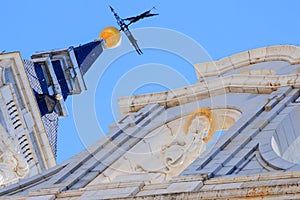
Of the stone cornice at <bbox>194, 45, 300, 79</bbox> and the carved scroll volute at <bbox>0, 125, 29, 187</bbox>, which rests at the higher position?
the carved scroll volute at <bbox>0, 125, 29, 187</bbox>

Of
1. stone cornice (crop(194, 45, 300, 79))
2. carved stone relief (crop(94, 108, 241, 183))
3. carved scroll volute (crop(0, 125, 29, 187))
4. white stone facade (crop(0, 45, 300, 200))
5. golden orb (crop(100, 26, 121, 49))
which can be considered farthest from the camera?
golden orb (crop(100, 26, 121, 49))

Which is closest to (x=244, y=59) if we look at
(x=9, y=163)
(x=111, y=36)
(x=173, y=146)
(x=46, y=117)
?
(x=173, y=146)

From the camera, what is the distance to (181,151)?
33.0 m

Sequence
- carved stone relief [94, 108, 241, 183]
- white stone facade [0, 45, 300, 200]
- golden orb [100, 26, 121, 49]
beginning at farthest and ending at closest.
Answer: golden orb [100, 26, 121, 49] → carved stone relief [94, 108, 241, 183] → white stone facade [0, 45, 300, 200]

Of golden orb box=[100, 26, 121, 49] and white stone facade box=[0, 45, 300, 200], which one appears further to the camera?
golden orb box=[100, 26, 121, 49]

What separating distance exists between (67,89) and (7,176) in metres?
27.5

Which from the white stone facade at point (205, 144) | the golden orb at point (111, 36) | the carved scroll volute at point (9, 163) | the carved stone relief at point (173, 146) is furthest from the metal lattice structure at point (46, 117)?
the carved stone relief at point (173, 146)

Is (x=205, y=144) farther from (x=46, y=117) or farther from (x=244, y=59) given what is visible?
(x=46, y=117)

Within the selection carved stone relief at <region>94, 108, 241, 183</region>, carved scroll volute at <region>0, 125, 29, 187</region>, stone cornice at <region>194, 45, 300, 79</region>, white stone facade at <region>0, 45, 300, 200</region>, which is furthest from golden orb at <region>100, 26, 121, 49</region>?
carved stone relief at <region>94, 108, 241, 183</region>

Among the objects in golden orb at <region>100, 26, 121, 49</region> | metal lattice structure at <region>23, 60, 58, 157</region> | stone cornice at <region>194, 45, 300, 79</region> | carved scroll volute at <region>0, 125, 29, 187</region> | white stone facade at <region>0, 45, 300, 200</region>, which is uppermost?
golden orb at <region>100, 26, 121, 49</region>

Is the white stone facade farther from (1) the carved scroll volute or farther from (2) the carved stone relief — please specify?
(1) the carved scroll volute

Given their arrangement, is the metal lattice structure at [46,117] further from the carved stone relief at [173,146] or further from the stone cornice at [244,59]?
the carved stone relief at [173,146]

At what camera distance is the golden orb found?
73.8 m

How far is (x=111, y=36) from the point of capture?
7538cm
